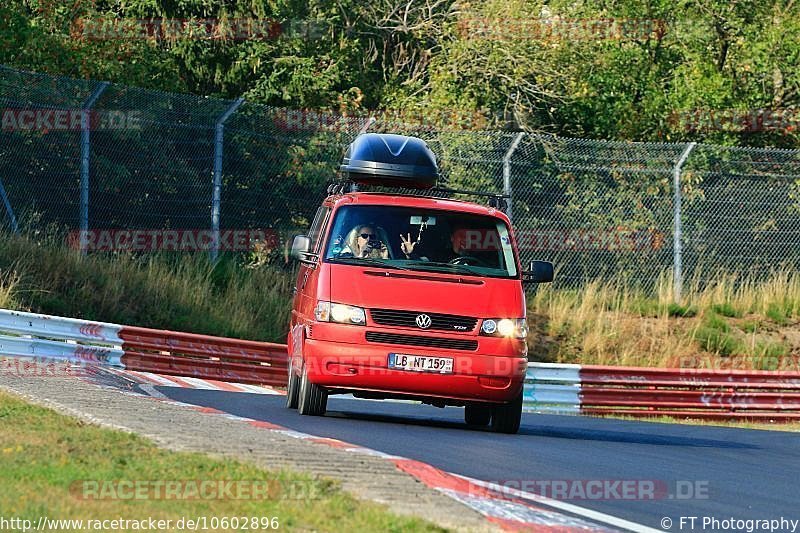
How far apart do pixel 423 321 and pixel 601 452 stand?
75.2 inches

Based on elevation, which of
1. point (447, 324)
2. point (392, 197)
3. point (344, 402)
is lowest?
point (344, 402)

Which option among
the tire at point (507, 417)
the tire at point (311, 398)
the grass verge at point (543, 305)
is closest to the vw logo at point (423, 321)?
the tire at point (311, 398)

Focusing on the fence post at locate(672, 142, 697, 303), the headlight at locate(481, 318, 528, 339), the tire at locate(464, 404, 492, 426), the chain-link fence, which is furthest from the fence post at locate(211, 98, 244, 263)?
the headlight at locate(481, 318, 528, 339)

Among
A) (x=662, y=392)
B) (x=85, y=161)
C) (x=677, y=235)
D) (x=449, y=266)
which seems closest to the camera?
(x=449, y=266)

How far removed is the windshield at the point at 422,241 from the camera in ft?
44.7

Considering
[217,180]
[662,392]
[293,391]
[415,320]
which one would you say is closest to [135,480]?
[415,320]

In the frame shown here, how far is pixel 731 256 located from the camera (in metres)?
24.9

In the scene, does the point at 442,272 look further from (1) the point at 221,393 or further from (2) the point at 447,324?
(1) the point at 221,393

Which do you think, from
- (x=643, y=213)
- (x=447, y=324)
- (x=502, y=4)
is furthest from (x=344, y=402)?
(x=502, y=4)

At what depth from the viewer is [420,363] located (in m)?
12.9

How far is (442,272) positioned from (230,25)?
14.1 meters

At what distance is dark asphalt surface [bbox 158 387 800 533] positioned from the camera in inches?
382

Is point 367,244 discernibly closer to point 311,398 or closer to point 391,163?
point 311,398

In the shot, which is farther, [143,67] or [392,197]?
[143,67]
